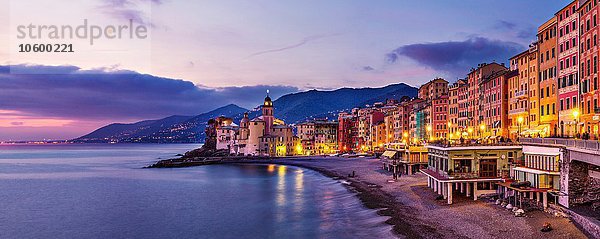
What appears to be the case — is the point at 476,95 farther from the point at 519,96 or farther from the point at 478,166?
the point at 478,166

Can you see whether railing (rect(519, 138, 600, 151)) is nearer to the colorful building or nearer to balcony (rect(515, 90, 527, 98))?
the colorful building

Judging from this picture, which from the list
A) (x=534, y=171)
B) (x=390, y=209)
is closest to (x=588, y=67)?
(x=534, y=171)

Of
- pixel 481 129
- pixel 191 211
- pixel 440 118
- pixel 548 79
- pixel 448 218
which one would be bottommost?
pixel 191 211

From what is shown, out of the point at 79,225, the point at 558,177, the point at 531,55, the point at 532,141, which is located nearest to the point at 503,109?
the point at 531,55

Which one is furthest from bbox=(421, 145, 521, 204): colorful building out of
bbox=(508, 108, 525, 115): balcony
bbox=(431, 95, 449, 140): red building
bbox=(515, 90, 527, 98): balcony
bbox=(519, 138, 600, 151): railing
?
bbox=(431, 95, 449, 140): red building

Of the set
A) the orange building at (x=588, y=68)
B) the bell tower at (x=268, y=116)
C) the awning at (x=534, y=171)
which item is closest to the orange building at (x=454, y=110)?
the orange building at (x=588, y=68)

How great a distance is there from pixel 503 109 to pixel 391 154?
19337mm

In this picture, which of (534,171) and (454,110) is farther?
(454,110)

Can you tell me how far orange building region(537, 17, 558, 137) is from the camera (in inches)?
2466

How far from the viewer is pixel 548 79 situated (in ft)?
213

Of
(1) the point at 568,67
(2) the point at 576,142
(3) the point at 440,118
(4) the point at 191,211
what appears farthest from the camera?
(3) the point at 440,118

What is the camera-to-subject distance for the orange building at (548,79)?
62.6 m

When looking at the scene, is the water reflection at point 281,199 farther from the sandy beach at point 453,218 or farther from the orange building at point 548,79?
the orange building at point 548,79

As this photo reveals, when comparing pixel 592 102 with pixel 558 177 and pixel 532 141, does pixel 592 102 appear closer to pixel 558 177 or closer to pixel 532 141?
pixel 532 141
